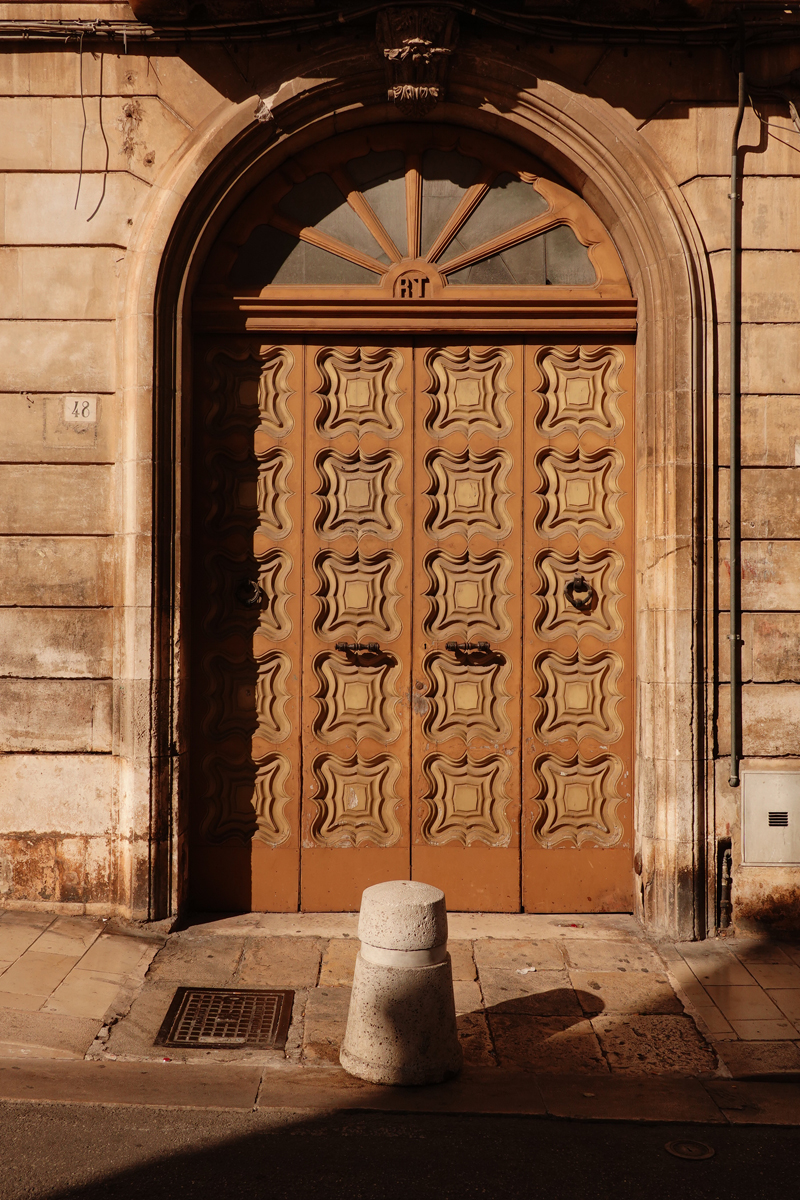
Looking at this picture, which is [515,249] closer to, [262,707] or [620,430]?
[620,430]

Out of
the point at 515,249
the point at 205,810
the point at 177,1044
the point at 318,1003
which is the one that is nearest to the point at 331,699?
the point at 205,810

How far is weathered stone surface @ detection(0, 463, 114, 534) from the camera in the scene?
559cm

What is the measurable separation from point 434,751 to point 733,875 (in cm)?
193

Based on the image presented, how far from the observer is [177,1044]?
14.0 feet

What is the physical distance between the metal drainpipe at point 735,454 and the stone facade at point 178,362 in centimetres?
6

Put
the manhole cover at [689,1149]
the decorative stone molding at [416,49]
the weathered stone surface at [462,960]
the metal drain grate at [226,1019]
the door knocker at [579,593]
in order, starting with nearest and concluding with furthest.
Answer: the manhole cover at [689,1149] → the metal drain grate at [226,1019] → the weathered stone surface at [462,960] → the decorative stone molding at [416,49] → the door knocker at [579,593]

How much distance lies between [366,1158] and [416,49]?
18.5 ft

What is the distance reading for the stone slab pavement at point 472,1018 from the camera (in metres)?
3.85

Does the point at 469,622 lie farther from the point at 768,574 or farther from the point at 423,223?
the point at 423,223

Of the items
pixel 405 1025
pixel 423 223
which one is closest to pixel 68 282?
pixel 423 223

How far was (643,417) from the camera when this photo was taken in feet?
18.6

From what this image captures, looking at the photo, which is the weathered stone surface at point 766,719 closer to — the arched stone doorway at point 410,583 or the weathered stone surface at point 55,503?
the arched stone doorway at point 410,583

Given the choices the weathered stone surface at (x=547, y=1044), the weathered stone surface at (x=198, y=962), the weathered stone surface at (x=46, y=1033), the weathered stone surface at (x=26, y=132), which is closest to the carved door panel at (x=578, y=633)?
the weathered stone surface at (x=547, y=1044)

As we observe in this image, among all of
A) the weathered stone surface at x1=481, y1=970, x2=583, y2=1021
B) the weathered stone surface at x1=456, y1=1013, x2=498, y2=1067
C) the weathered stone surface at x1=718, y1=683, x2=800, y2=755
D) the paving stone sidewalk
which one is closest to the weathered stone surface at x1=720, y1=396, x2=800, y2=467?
the weathered stone surface at x1=718, y1=683, x2=800, y2=755
